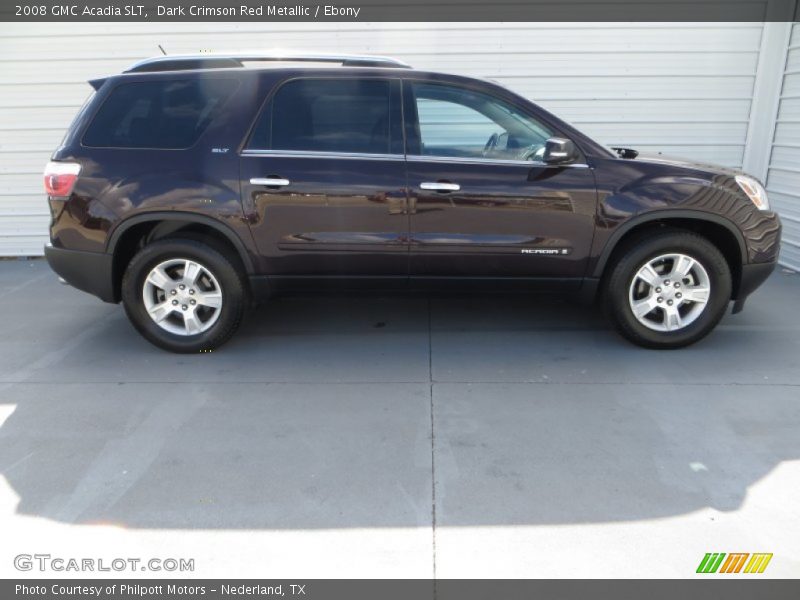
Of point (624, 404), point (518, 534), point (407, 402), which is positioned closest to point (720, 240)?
point (624, 404)

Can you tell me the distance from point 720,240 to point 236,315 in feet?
11.1

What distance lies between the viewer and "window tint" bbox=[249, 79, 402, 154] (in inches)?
162

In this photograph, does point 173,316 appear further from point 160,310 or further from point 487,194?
point 487,194

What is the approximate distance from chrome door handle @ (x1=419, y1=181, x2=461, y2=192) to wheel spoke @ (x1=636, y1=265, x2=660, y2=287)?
4.48 feet

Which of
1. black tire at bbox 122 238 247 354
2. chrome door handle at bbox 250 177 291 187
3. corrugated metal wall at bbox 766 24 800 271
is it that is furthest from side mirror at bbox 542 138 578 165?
corrugated metal wall at bbox 766 24 800 271

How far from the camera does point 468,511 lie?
9.02 feet

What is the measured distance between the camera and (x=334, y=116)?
413cm

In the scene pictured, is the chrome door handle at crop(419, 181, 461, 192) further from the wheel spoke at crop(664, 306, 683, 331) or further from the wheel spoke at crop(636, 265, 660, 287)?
the wheel spoke at crop(664, 306, 683, 331)

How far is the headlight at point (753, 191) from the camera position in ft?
13.8

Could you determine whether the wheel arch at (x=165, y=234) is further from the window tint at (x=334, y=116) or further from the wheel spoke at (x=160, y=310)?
the window tint at (x=334, y=116)

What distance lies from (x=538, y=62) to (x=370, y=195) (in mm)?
3734

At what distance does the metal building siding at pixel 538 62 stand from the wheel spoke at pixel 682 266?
3174mm
